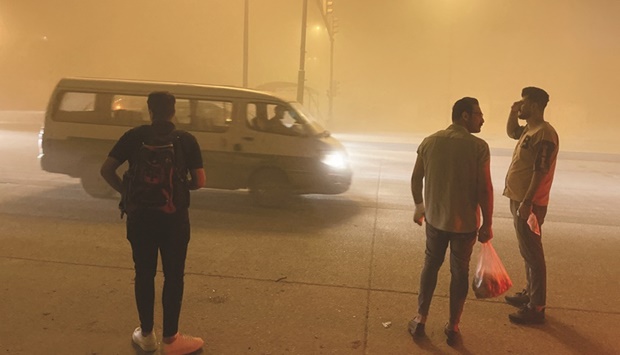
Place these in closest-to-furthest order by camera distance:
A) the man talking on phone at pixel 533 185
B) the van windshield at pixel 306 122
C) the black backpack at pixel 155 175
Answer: the black backpack at pixel 155 175, the man talking on phone at pixel 533 185, the van windshield at pixel 306 122

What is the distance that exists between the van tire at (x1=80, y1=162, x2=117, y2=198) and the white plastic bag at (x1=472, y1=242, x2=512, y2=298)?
252 inches

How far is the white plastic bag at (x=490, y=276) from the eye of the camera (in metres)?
3.72

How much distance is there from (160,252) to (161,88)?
5389 mm

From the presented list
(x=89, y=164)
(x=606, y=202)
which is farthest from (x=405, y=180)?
(x=89, y=164)

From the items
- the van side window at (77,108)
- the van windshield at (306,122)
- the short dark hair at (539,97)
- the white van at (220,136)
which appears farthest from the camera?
the van side window at (77,108)

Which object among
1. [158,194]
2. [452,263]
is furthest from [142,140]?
[452,263]

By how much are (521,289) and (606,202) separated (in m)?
5.92

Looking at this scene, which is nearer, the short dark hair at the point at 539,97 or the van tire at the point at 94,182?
the short dark hair at the point at 539,97

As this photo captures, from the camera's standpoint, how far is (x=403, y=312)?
13.9 ft

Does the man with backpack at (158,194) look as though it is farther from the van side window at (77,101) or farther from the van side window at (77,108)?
the van side window at (77,101)

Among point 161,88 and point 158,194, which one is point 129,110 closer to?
point 161,88

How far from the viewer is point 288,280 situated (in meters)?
4.90

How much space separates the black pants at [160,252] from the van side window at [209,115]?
16.1ft

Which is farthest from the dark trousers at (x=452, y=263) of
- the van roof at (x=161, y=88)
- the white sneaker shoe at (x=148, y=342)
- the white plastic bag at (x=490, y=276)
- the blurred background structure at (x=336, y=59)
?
the blurred background structure at (x=336, y=59)
